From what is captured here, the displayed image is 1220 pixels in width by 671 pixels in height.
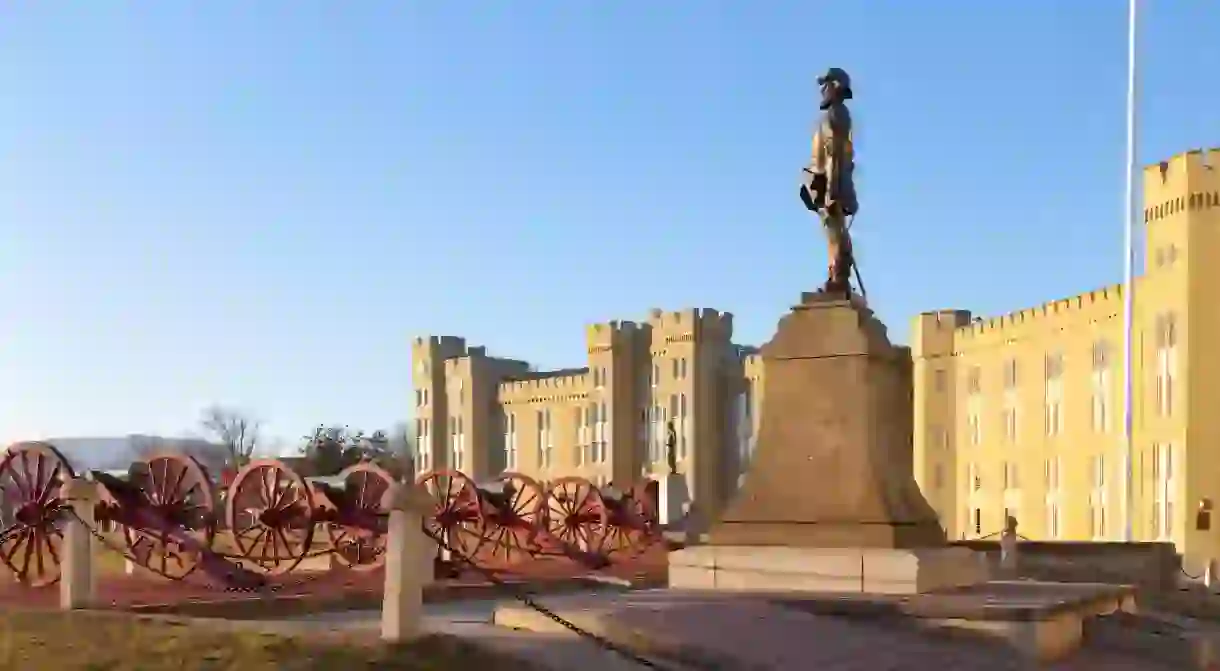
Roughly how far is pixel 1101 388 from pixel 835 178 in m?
37.3

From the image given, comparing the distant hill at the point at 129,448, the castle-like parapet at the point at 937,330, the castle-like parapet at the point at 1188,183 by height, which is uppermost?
the castle-like parapet at the point at 1188,183

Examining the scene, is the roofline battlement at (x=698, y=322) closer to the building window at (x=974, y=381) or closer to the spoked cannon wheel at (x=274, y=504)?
the building window at (x=974, y=381)

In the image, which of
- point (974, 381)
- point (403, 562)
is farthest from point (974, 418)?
point (403, 562)

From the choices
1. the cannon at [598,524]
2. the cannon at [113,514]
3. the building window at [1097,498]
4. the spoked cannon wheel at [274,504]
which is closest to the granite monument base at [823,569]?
the cannon at [113,514]

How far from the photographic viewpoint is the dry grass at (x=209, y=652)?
9391 mm

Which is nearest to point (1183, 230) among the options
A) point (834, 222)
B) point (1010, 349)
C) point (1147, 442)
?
point (1147, 442)

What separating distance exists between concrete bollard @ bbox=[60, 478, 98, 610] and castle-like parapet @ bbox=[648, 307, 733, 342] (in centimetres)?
5880

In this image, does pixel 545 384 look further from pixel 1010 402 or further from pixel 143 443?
pixel 143 443

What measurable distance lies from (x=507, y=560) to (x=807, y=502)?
1264 centimetres

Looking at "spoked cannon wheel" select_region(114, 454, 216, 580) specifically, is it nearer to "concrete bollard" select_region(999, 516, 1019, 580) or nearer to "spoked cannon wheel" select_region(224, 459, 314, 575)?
"spoked cannon wheel" select_region(224, 459, 314, 575)

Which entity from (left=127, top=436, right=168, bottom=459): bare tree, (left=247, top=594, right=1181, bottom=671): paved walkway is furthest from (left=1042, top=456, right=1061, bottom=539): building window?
(left=127, top=436, right=168, bottom=459): bare tree

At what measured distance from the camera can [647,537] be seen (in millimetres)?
29547

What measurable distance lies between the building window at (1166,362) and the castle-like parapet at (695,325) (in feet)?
101

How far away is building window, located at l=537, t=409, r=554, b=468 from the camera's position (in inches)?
3196
